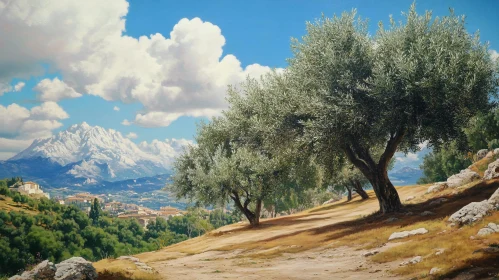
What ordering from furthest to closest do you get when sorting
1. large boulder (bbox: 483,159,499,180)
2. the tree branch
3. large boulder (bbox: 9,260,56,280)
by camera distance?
1. large boulder (bbox: 483,159,499,180)
2. the tree branch
3. large boulder (bbox: 9,260,56,280)

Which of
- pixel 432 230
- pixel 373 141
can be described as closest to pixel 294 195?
pixel 373 141

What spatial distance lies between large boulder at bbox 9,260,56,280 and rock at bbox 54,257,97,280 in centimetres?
28

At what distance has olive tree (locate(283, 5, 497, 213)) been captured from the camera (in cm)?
3112

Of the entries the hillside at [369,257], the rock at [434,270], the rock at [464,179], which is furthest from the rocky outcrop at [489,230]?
the rock at [464,179]

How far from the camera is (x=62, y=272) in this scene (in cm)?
1803

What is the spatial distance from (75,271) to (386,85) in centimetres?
2543

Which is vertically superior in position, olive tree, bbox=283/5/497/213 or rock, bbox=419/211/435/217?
olive tree, bbox=283/5/497/213

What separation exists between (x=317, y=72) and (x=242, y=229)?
91.9 feet

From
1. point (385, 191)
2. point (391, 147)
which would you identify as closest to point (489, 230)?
point (391, 147)

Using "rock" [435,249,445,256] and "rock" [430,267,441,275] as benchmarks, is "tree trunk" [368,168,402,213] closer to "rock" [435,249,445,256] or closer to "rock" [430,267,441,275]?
"rock" [435,249,445,256]

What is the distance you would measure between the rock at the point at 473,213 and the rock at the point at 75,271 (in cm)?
2154

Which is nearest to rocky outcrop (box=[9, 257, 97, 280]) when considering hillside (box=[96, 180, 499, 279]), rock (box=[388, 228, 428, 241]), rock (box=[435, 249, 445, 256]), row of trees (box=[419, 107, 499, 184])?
hillside (box=[96, 180, 499, 279])

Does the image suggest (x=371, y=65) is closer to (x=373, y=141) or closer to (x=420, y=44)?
(x=420, y=44)

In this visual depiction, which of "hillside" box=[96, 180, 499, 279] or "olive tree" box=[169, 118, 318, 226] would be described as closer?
"hillside" box=[96, 180, 499, 279]
